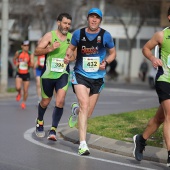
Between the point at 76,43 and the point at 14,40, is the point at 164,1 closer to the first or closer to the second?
the point at 14,40

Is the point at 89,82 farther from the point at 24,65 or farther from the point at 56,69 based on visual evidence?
the point at 24,65

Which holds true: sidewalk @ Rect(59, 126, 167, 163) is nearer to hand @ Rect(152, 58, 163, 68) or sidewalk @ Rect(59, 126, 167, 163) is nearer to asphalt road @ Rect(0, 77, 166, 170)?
asphalt road @ Rect(0, 77, 166, 170)

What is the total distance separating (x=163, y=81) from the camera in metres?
7.97

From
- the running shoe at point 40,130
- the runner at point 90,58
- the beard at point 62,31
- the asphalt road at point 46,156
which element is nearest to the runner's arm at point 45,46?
the beard at point 62,31

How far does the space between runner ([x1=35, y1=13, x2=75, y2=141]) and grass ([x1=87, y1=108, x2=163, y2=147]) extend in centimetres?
84

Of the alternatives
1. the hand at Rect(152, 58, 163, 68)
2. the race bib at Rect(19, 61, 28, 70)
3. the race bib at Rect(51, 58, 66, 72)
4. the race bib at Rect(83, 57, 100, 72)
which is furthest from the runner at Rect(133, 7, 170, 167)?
the race bib at Rect(19, 61, 28, 70)

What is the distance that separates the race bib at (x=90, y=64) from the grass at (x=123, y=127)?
4.79 feet

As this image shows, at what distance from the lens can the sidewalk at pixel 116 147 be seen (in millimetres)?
8776

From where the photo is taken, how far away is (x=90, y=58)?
930 centimetres

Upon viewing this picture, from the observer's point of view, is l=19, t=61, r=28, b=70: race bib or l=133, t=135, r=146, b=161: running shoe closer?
l=133, t=135, r=146, b=161: running shoe

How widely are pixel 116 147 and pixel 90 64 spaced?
136 centimetres

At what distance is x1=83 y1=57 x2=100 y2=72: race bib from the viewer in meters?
9.30

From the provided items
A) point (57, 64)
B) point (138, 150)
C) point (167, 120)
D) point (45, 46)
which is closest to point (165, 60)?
point (167, 120)

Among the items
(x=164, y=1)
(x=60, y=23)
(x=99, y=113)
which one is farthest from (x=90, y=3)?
(x=60, y=23)
